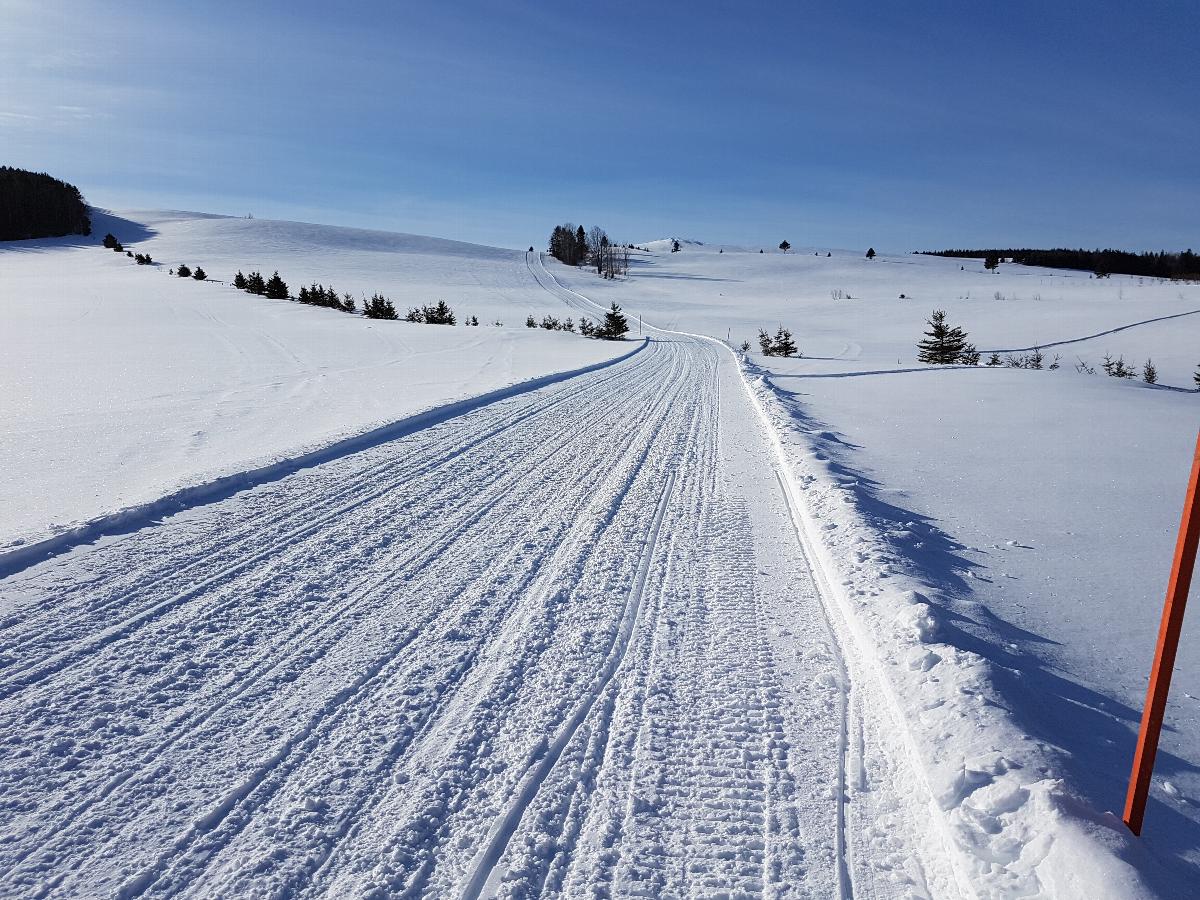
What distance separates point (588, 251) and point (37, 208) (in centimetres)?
6506

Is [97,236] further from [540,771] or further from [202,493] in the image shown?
[540,771]

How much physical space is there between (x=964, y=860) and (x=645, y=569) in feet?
8.09

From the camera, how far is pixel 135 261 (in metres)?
52.9

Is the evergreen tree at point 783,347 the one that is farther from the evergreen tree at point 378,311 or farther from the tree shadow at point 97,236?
the tree shadow at point 97,236

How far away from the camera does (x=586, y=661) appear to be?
3.21 metres

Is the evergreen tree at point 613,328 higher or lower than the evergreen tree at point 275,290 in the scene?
lower

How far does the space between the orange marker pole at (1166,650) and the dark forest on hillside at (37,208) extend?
327 feet

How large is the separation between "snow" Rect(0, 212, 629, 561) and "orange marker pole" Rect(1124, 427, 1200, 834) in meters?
5.63

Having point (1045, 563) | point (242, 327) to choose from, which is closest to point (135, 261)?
point (242, 327)

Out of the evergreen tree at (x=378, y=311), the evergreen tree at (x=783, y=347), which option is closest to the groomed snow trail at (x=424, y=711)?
the evergreen tree at (x=783, y=347)

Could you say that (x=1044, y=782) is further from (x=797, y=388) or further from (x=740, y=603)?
(x=797, y=388)

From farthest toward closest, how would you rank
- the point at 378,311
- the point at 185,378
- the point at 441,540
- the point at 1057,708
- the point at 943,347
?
1. the point at 378,311
2. the point at 943,347
3. the point at 185,378
4. the point at 441,540
5. the point at 1057,708

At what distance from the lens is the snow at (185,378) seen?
19.7ft

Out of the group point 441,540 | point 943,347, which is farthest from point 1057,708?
point 943,347
